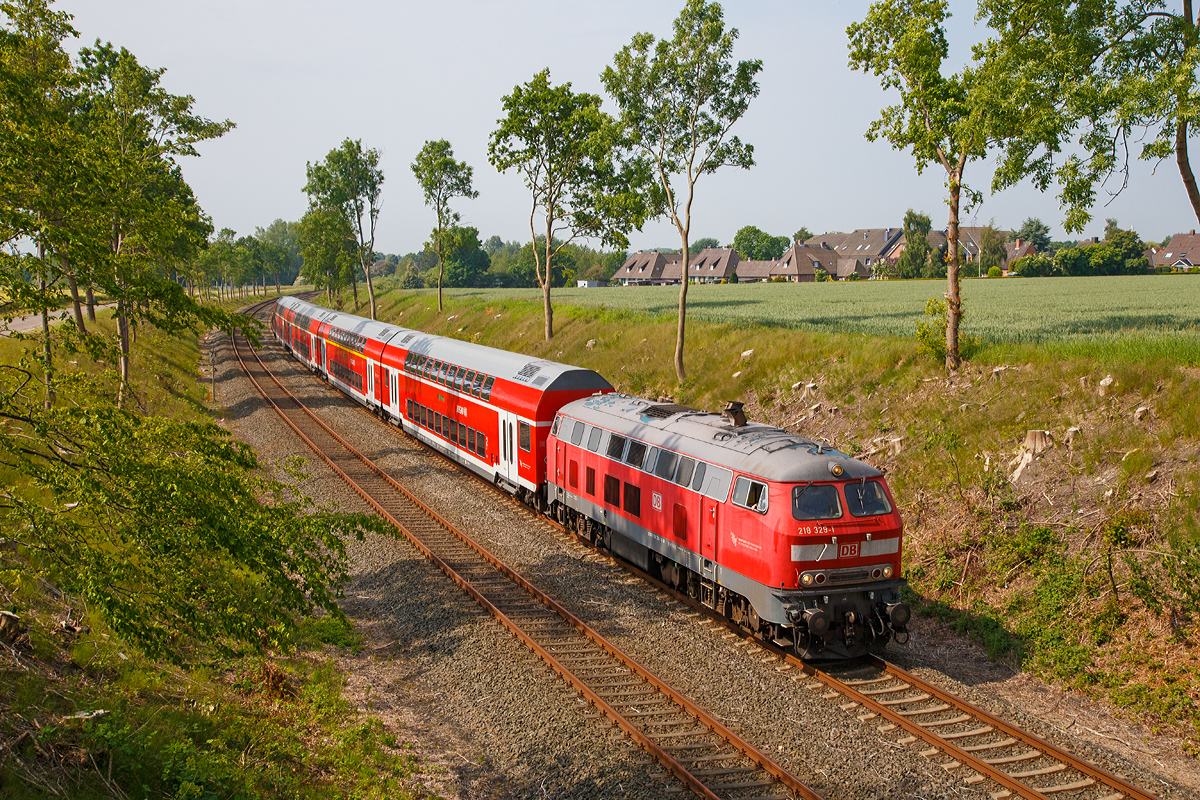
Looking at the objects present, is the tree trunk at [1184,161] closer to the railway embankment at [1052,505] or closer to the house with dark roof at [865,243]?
the railway embankment at [1052,505]

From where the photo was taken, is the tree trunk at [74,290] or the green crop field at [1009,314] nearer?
the tree trunk at [74,290]

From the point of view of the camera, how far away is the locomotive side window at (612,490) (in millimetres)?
17125

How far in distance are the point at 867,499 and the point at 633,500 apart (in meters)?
5.31

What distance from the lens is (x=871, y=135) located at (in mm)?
20359

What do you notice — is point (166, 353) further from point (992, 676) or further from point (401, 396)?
point (992, 676)

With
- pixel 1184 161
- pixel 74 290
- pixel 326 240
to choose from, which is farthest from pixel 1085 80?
pixel 326 240

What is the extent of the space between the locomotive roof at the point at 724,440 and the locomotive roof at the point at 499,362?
1834 mm

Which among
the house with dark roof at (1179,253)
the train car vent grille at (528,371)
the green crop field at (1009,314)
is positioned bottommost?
the train car vent grille at (528,371)

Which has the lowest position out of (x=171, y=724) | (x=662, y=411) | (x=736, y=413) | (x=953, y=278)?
(x=171, y=724)

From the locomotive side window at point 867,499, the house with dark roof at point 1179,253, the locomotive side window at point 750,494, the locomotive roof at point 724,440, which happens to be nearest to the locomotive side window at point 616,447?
the locomotive roof at point 724,440

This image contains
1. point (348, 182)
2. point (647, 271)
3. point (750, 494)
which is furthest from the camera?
point (647, 271)

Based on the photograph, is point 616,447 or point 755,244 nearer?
point 616,447

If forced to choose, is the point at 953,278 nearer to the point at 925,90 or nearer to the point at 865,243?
the point at 925,90

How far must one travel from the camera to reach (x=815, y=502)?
41.2 feet
